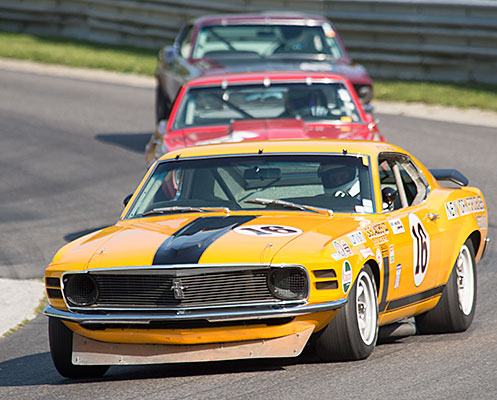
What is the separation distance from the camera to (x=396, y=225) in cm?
744

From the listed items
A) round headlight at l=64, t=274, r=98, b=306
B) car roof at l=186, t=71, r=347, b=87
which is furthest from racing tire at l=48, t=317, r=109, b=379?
car roof at l=186, t=71, r=347, b=87

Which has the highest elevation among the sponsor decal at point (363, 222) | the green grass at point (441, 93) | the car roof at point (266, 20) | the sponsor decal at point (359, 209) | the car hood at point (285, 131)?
the sponsor decal at point (363, 222)

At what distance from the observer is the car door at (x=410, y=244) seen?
23.9ft

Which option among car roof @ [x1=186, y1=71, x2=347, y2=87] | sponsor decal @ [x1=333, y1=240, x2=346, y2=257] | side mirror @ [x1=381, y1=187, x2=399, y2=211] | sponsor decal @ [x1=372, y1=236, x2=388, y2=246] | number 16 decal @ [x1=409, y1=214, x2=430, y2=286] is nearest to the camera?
sponsor decal @ [x1=333, y1=240, x2=346, y2=257]

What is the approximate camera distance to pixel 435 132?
17750mm

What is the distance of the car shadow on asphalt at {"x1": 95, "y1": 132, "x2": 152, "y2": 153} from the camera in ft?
56.9

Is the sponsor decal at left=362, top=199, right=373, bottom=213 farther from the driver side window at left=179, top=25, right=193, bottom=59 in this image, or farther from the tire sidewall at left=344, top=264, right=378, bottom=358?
the driver side window at left=179, top=25, right=193, bottom=59

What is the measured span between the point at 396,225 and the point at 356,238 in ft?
2.28

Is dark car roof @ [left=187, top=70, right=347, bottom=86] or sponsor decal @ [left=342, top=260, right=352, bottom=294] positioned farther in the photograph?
dark car roof @ [left=187, top=70, right=347, bottom=86]

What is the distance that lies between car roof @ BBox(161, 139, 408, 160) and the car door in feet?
0.64

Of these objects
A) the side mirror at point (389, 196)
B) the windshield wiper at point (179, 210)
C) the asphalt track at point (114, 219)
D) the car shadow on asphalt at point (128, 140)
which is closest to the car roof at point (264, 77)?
the asphalt track at point (114, 219)

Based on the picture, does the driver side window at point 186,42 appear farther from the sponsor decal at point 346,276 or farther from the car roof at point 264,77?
the sponsor decal at point 346,276

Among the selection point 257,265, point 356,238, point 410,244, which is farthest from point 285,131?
point 257,265

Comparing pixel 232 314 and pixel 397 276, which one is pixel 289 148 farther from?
pixel 232 314
